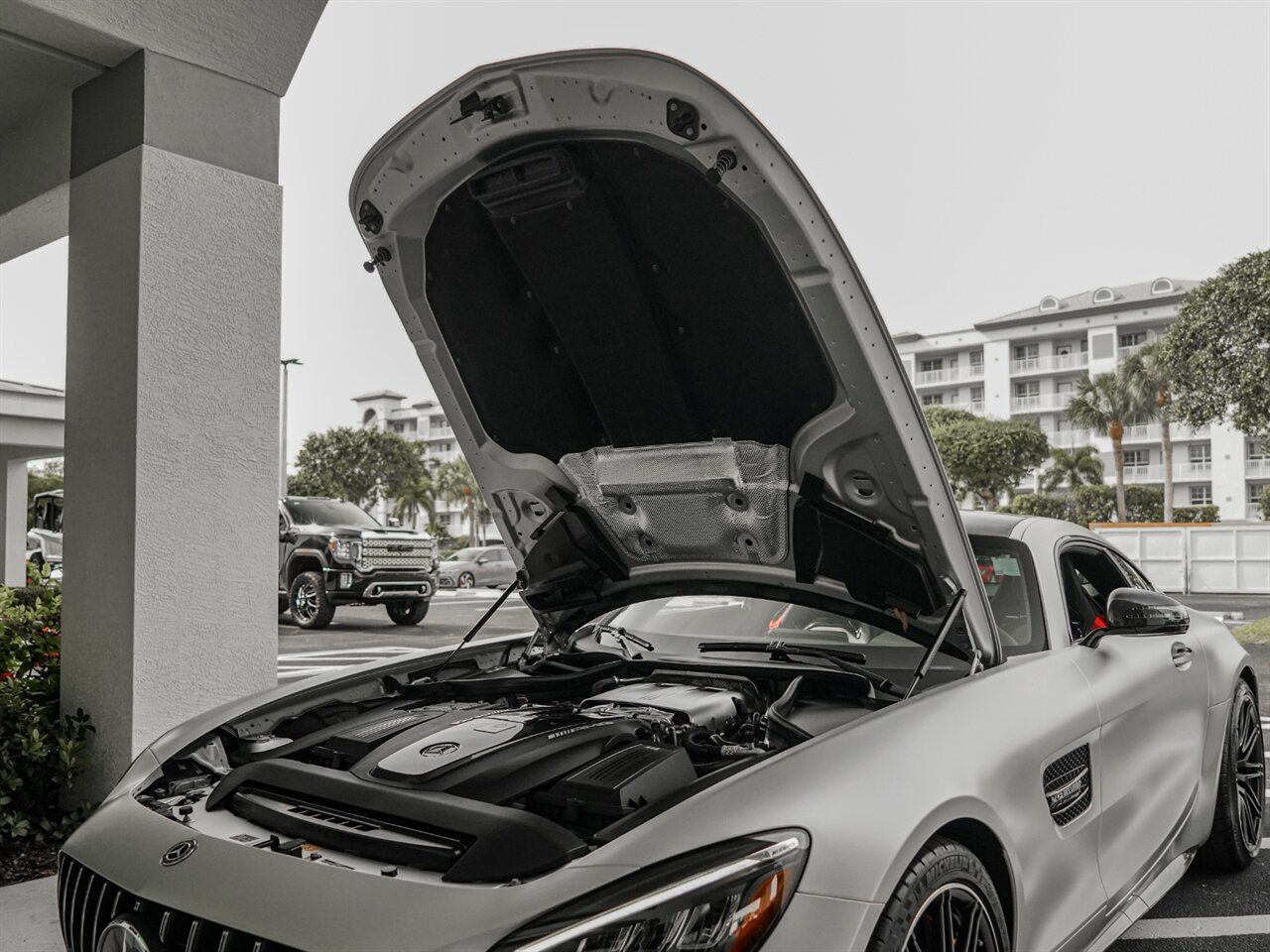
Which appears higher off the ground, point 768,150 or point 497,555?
point 768,150

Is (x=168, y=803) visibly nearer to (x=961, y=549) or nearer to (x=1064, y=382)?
(x=961, y=549)

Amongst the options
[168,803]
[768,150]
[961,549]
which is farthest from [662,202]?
[168,803]

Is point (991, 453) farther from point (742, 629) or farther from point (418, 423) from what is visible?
point (418, 423)

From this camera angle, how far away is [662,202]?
2443 mm

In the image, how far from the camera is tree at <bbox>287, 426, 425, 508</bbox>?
4556 cm

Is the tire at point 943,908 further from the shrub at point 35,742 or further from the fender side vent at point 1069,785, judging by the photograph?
the shrub at point 35,742

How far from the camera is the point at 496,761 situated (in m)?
2.14

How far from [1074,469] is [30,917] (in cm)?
5345

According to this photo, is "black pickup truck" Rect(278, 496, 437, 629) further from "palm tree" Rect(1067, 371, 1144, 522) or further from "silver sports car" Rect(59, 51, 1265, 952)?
"palm tree" Rect(1067, 371, 1144, 522)

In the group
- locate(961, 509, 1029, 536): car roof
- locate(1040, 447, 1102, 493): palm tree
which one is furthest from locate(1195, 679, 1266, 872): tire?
locate(1040, 447, 1102, 493): palm tree

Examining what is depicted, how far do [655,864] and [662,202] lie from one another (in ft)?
5.09

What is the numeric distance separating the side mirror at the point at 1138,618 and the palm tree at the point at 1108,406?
42.3 meters

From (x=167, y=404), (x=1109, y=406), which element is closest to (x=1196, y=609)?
(x=167, y=404)

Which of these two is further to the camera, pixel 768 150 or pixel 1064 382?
pixel 1064 382
